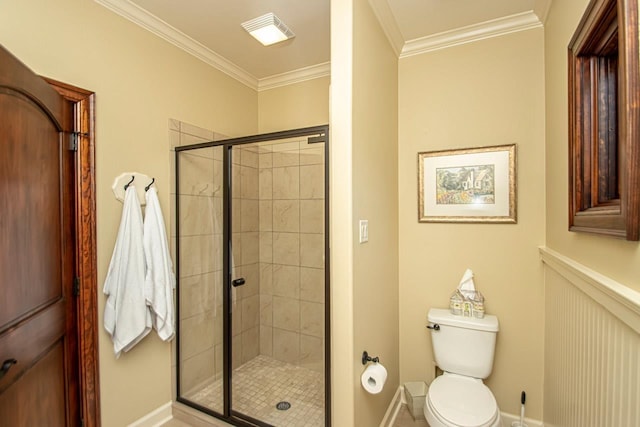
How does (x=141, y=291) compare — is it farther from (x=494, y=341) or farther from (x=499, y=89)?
(x=499, y=89)

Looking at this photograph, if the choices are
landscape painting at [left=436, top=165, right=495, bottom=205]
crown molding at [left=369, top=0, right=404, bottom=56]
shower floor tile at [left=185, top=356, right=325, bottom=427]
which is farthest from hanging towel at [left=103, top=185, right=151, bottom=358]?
landscape painting at [left=436, top=165, right=495, bottom=205]

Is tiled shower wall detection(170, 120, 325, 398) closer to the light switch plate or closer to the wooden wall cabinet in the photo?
the light switch plate

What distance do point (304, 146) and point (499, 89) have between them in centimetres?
136

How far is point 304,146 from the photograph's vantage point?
1789 millimetres

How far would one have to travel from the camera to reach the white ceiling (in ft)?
6.08

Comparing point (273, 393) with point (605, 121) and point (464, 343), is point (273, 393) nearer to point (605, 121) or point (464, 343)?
point (464, 343)

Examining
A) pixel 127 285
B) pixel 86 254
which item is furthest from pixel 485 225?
pixel 86 254

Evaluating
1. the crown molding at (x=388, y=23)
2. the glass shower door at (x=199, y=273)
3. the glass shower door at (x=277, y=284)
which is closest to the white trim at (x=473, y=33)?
the crown molding at (x=388, y=23)

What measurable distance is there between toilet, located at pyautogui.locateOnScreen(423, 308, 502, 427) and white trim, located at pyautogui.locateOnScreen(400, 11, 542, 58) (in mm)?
1855

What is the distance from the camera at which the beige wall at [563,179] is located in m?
0.93

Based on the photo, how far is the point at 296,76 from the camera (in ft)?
9.17

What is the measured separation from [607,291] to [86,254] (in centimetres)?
226

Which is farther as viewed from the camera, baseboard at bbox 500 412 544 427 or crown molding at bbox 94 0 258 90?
baseboard at bbox 500 412 544 427

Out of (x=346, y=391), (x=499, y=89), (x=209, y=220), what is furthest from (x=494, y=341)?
(x=209, y=220)
